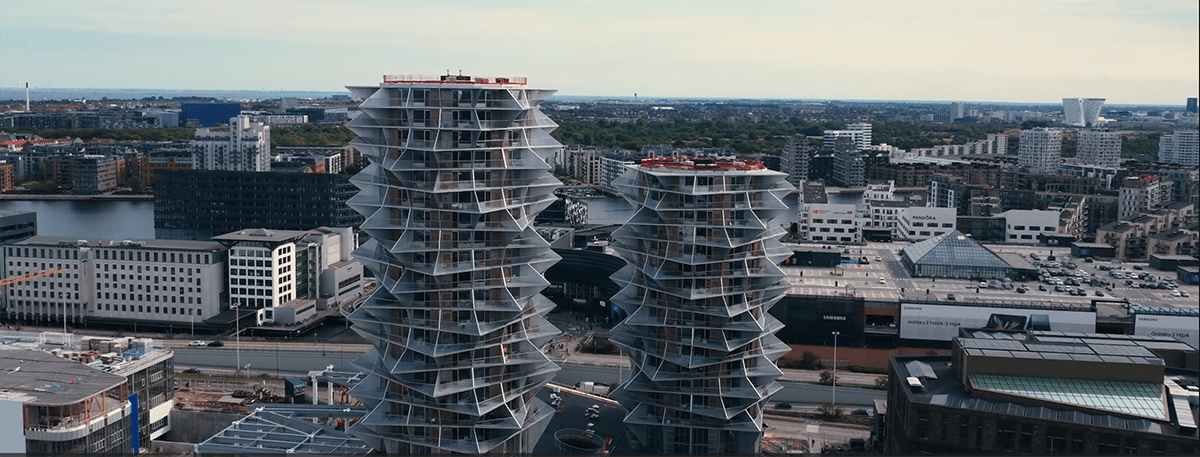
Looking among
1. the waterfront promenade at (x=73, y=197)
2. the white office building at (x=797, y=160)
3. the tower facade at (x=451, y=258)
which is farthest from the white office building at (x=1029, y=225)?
the waterfront promenade at (x=73, y=197)

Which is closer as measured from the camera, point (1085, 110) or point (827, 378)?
point (827, 378)

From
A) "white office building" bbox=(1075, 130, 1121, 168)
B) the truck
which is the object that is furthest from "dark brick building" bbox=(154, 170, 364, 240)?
"white office building" bbox=(1075, 130, 1121, 168)

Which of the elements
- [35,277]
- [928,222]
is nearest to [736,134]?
[928,222]

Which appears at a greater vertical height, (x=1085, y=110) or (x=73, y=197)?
(x=1085, y=110)

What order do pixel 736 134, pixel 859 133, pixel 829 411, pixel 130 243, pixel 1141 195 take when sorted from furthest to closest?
pixel 736 134, pixel 859 133, pixel 1141 195, pixel 130 243, pixel 829 411

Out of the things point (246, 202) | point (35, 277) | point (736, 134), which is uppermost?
point (736, 134)

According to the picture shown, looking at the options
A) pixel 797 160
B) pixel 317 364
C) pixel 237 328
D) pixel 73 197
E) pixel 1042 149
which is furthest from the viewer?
pixel 1042 149

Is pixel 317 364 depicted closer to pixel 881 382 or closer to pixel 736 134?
pixel 881 382

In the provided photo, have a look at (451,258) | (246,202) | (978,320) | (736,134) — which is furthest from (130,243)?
(736,134)
